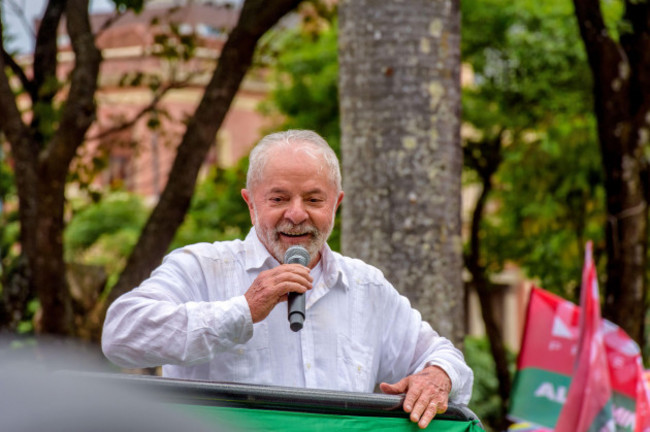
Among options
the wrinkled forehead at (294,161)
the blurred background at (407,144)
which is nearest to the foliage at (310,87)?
the blurred background at (407,144)

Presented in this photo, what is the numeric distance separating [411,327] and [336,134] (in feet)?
32.2

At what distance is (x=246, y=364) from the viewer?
3.09m

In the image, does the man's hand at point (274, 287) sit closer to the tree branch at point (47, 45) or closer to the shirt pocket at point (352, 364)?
the shirt pocket at point (352, 364)

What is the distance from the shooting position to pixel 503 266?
14594 millimetres

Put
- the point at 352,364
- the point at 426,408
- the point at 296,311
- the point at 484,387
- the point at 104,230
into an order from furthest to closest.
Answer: the point at 104,230
the point at 484,387
the point at 352,364
the point at 426,408
the point at 296,311

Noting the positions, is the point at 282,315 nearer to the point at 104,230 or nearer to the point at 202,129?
the point at 202,129

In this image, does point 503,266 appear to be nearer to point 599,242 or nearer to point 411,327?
point 599,242

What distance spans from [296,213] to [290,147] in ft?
0.67

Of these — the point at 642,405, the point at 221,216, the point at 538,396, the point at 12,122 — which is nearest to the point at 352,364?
the point at 642,405

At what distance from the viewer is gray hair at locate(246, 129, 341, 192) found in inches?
124

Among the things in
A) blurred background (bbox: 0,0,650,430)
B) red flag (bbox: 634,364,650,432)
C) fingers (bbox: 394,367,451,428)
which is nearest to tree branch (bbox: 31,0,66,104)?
blurred background (bbox: 0,0,650,430)

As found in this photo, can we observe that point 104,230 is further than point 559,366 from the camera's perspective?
Yes

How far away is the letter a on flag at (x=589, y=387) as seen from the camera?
5.59 m

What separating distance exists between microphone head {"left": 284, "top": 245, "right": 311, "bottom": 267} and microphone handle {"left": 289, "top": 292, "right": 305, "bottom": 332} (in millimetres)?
191
